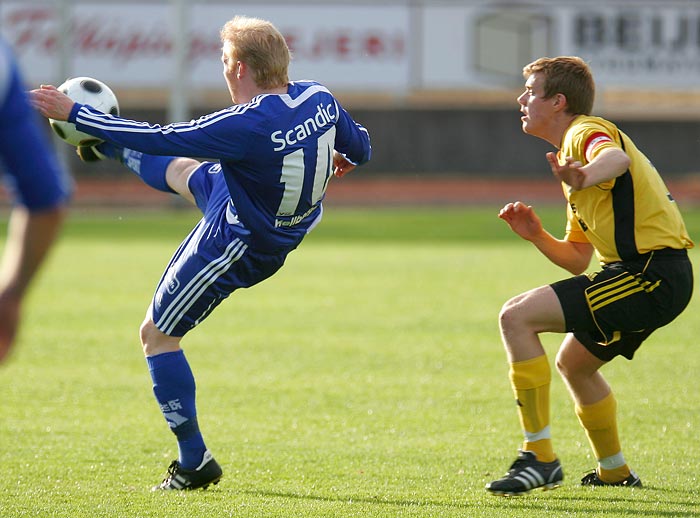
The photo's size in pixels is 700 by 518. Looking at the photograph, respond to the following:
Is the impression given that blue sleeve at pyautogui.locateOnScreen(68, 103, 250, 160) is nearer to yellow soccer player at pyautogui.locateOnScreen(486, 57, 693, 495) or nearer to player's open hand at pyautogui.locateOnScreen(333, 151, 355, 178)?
player's open hand at pyautogui.locateOnScreen(333, 151, 355, 178)

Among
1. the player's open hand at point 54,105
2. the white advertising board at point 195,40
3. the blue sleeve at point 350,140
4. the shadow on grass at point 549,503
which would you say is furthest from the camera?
the white advertising board at point 195,40

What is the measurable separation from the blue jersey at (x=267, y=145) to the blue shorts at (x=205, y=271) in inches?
3.4

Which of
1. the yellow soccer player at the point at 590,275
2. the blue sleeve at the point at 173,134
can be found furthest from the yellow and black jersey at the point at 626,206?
the blue sleeve at the point at 173,134

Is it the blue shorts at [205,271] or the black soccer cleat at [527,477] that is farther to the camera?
the blue shorts at [205,271]

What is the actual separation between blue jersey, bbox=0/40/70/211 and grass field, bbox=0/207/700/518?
2066 mm

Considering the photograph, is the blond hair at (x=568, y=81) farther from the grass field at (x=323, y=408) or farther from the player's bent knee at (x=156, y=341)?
the player's bent knee at (x=156, y=341)

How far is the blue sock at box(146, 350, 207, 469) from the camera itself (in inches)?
198

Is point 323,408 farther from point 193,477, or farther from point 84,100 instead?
point 84,100

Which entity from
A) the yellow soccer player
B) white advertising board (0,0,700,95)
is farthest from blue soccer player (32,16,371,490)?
white advertising board (0,0,700,95)

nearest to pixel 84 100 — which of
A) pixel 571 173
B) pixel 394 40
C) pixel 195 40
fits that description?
pixel 571 173

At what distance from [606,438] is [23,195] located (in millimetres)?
3198

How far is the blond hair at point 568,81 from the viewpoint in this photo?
4898mm

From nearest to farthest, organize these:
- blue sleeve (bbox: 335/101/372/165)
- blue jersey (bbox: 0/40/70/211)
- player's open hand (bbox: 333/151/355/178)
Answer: blue jersey (bbox: 0/40/70/211), blue sleeve (bbox: 335/101/372/165), player's open hand (bbox: 333/151/355/178)

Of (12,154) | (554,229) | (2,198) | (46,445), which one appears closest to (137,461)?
(46,445)
